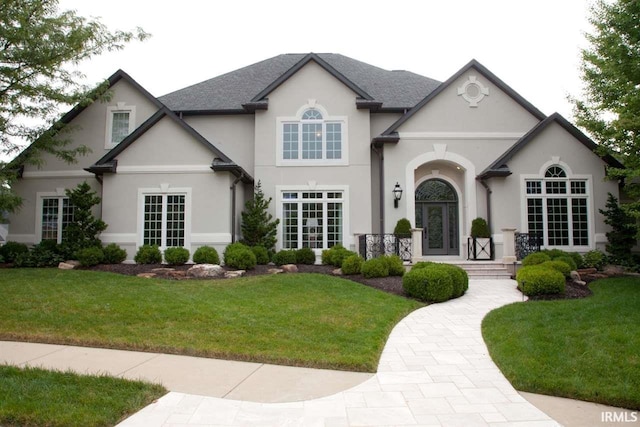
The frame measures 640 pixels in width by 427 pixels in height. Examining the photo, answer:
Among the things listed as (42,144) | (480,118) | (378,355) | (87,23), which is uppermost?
(87,23)

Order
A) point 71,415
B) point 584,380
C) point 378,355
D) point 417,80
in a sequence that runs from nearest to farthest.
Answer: point 71,415, point 584,380, point 378,355, point 417,80

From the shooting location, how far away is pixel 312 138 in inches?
626

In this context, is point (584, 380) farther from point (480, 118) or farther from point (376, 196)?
point (480, 118)

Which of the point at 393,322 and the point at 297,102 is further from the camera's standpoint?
the point at 297,102

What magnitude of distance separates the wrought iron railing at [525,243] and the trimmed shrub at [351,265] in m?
5.88

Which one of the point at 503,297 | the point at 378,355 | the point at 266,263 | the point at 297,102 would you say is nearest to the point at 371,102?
the point at 297,102

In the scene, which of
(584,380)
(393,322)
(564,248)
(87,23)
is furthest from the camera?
(564,248)

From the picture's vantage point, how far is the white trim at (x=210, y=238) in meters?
14.1

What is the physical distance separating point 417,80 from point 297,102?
723 centimetres

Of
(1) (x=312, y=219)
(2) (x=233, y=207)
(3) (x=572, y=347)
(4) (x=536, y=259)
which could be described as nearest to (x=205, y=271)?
(2) (x=233, y=207)

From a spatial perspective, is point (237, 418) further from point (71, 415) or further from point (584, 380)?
point (584, 380)

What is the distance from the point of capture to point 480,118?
15.7 m

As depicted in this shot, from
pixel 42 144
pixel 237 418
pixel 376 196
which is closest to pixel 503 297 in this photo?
pixel 376 196

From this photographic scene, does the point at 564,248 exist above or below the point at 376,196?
below
